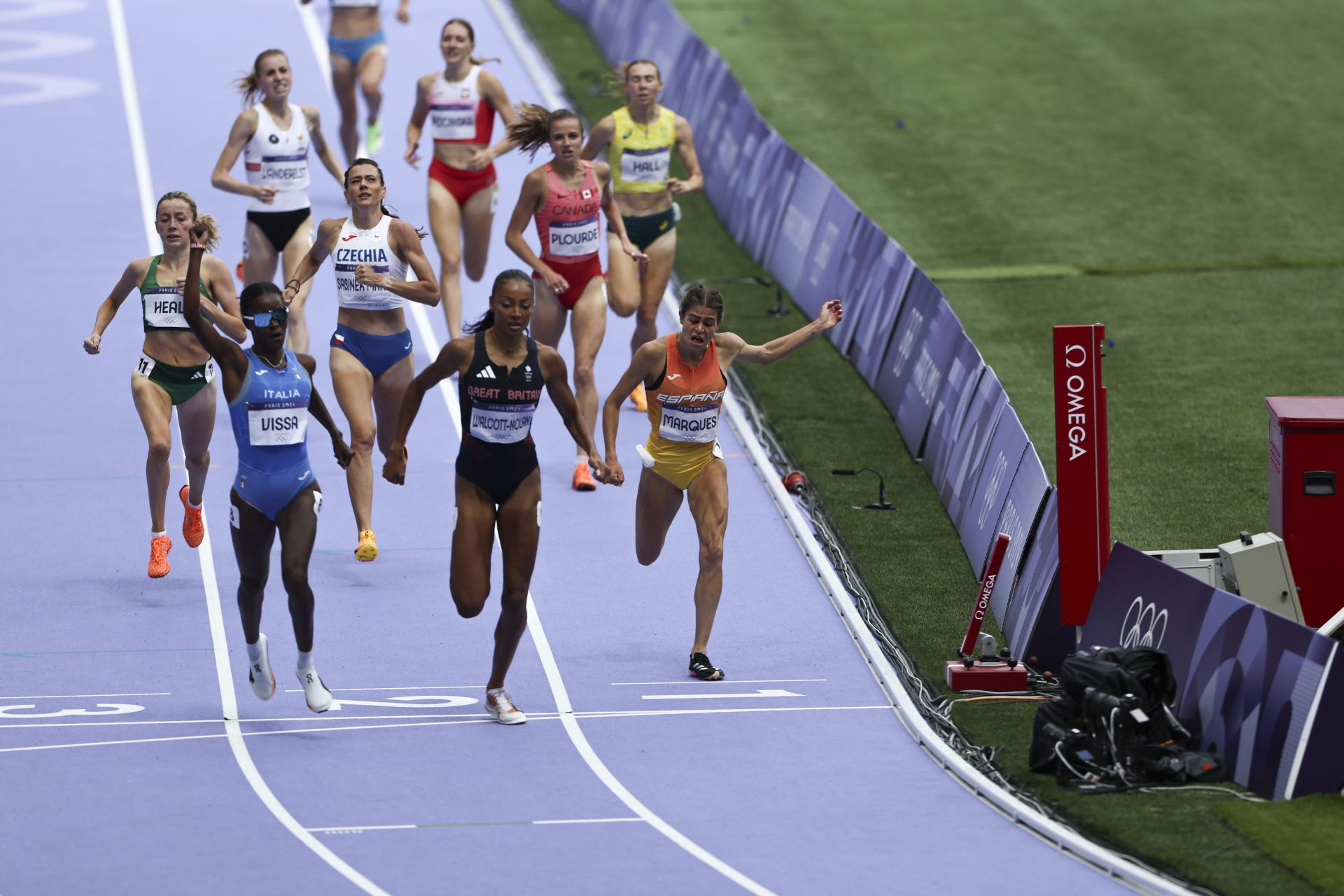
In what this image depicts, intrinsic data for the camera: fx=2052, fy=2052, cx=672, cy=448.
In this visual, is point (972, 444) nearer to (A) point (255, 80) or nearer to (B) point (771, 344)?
(B) point (771, 344)

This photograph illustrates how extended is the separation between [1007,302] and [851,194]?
10.5 ft

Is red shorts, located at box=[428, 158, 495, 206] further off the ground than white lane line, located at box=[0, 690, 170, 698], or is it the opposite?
red shorts, located at box=[428, 158, 495, 206]

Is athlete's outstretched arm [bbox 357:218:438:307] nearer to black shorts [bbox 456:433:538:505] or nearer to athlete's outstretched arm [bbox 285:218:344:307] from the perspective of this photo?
athlete's outstretched arm [bbox 285:218:344:307]

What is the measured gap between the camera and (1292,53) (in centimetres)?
2480

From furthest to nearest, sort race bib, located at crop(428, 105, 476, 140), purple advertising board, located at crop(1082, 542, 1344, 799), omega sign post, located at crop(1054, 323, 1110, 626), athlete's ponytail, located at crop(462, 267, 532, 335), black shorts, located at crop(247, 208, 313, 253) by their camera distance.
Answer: race bib, located at crop(428, 105, 476, 140) < black shorts, located at crop(247, 208, 313, 253) < omega sign post, located at crop(1054, 323, 1110, 626) < athlete's ponytail, located at crop(462, 267, 532, 335) < purple advertising board, located at crop(1082, 542, 1344, 799)

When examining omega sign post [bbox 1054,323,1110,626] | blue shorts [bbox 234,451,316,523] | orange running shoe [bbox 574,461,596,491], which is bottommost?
orange running shoe [bbox 574,461,596,491]

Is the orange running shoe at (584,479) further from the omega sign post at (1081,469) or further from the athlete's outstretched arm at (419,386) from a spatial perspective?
the omega sign post at (1081,469)

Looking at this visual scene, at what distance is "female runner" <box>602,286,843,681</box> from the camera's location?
1081 cm

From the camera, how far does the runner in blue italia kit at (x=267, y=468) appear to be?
991cm

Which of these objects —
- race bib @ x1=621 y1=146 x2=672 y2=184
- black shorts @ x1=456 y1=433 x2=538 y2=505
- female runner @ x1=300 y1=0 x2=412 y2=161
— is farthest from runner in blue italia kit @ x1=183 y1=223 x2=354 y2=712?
female runner @ x1=300 y1=0 x2=412 y2=161

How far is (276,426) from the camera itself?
10039 mm

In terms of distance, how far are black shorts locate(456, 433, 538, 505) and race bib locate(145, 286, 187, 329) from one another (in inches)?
109

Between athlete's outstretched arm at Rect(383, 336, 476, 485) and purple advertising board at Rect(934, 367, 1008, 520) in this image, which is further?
purple advertising board at Rect(934, 367, 1008, 520)

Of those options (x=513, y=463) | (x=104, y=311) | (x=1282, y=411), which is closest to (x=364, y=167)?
(x=104, y=311)
